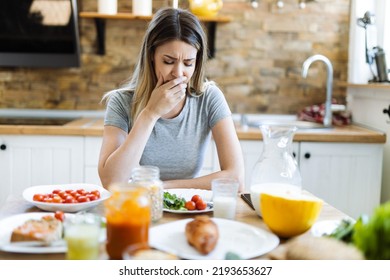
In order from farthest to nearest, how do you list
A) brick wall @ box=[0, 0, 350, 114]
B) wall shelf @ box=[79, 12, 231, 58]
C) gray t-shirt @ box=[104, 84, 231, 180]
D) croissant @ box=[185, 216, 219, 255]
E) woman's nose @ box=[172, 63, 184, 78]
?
brick wall @ box=[0, 0, 350, 114], wall shelf @ box=[79, 12, 231, 58], gray t-shirt @ box=[104, 84, 231, 180], woman's nose @ box=[172, 63, 184, 78], croissant @ box=[185, 216, 219, 255]

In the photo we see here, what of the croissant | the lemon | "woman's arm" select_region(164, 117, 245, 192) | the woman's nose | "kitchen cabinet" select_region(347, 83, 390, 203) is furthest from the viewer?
"kitchen cabinet" select_region(347, 83, 390, 203)

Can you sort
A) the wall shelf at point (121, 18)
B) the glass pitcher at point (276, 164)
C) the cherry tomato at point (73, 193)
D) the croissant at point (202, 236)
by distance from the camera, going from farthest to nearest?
the wall shelf at point (121, 18) → the cherry tomato at point (73, 193) → the glass pitcher at point (276, 164) → the croissant at point (202, 236)

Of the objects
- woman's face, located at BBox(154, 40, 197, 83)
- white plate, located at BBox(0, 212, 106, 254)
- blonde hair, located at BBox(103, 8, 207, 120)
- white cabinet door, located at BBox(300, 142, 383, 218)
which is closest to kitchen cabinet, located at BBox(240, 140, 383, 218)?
white cabinet door, located at BBox(300, 142, 383, 218)

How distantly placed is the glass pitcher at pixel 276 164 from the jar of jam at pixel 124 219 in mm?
355

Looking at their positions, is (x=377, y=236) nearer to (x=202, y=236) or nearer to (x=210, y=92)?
(x=202, y=236)

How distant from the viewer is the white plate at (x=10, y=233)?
969 mm

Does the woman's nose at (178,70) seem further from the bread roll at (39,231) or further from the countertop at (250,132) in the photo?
the countertop at (250,132)

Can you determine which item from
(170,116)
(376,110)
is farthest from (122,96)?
(376,110)

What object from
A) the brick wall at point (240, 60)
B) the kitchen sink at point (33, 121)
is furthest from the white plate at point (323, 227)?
the brick wall at point (240, 60)

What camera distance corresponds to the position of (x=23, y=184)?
8.74 feet

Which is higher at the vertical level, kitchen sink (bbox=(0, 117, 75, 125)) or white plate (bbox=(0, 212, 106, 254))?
kitchen sink (bbox=(0, 117, 75, 125))

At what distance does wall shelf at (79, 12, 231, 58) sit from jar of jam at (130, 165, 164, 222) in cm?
196

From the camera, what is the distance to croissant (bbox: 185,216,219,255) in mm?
953

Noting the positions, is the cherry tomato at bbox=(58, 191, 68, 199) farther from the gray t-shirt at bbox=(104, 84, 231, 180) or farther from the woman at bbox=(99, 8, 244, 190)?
the gray t-shirt at bbox=(104, 84, 231, 180)
